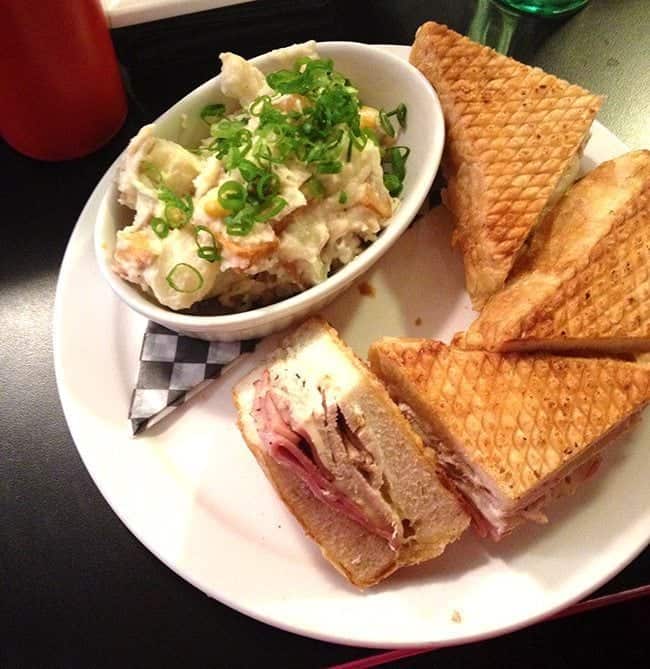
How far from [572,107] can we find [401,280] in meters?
0.65

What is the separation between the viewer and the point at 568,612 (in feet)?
5.95

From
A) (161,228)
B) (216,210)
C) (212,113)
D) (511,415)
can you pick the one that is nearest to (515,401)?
(511,415)

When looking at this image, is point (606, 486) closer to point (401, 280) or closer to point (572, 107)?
point (401, 280)

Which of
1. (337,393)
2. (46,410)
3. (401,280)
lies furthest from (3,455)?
(401,280)

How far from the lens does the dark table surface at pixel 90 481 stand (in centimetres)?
170

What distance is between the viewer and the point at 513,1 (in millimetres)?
2570

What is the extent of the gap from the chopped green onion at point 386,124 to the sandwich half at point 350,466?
0.66 meters

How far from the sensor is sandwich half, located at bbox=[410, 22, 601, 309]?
6.13 feet

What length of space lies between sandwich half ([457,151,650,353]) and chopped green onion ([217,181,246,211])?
2.07 ft

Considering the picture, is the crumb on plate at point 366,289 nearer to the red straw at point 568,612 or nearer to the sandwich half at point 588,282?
the sandwich half at point 588,282

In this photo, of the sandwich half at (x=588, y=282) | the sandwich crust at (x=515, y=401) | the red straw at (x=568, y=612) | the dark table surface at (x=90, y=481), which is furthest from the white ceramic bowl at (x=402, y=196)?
the red straw at (x=568, y=612)

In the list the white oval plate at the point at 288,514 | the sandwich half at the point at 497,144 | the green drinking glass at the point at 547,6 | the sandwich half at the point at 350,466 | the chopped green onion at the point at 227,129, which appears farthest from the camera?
the green drinking glass at the point at 547,6

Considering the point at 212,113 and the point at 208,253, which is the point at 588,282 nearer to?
the point at 208,253

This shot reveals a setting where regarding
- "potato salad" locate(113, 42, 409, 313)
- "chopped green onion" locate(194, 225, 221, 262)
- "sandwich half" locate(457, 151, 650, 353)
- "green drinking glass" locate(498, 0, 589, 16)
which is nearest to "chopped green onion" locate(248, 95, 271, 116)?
"potato salad" locate(113, 42, 409, 313)
